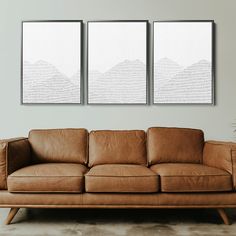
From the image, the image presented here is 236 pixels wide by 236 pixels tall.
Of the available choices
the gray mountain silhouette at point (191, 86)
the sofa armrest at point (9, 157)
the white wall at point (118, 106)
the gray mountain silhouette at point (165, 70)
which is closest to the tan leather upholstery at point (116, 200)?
the sofa armrest at point (9, 157)

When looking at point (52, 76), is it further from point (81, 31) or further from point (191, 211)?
point (191, 211)

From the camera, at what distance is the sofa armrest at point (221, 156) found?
2.59 metres

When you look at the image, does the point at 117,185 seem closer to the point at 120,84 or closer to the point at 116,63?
the point at 120,84

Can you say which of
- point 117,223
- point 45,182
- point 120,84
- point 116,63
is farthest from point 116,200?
point 116,63

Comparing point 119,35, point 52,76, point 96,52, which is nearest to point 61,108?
point 52,76

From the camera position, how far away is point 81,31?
3486 millimetres

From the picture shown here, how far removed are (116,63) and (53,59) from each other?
67 centimetres

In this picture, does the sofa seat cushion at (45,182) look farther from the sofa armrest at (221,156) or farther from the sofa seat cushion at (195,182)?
the sofa armrest at (221,156)

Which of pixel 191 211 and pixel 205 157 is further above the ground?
pixel 205 157

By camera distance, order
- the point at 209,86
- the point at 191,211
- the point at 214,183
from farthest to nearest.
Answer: the point at 209,86
the point at 191,211
the point at 214,183

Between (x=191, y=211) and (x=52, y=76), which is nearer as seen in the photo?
(x=191, y=211)

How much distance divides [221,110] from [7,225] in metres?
2.35

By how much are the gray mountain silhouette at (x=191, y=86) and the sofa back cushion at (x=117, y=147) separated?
550mm

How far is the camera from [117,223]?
264 centimetres
